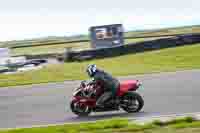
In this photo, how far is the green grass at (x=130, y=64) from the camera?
911 inches

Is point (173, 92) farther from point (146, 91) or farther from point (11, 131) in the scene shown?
point (11, 131)

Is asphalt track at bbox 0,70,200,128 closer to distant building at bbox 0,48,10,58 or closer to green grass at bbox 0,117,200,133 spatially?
green grass at bbox 0,117,200,133

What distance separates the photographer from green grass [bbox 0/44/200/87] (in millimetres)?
23141

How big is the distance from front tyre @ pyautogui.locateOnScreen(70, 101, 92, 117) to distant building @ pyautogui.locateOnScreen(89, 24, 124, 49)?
2259cm

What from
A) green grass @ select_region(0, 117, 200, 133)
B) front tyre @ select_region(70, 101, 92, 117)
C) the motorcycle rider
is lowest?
front tyre @ select_region(70, 101, 92, 117)

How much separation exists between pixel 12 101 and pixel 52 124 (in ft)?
15.7

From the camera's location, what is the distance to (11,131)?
33.8 feet

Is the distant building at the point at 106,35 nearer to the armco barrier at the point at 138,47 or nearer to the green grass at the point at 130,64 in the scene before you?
the armco barrier at the point at 138,47

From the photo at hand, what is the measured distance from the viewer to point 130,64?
2586cm

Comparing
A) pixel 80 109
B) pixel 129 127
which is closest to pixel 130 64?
pixel 80 109

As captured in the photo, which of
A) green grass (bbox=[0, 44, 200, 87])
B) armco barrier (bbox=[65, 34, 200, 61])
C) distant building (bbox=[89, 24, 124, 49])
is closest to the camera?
green grass (bbox=[0, 44, 200, 87])

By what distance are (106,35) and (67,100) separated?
2078 centimetres

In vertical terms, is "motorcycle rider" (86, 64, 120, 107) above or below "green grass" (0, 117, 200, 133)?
above

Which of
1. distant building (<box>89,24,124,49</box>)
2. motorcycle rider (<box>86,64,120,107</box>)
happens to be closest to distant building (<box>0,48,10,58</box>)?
distant building (<box>89,24,124,49</box>)
